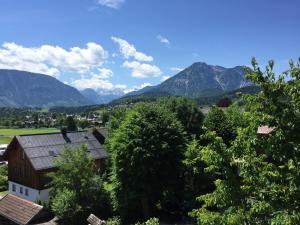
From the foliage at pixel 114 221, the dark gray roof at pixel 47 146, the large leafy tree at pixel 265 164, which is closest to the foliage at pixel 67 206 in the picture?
the foliage at pixel 114 221

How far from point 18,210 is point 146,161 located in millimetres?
18478

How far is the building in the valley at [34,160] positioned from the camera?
1815 inches

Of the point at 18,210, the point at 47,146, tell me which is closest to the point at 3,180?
the point at 47,146

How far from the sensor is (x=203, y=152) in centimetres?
1245

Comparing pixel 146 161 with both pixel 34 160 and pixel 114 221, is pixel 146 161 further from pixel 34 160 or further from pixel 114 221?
pixel 34 160

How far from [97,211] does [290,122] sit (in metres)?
30.2

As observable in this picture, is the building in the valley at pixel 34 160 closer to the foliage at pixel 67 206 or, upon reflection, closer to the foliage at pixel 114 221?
the foliage at pixel 67 206

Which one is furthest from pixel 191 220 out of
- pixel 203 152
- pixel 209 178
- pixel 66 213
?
pixel 203 152

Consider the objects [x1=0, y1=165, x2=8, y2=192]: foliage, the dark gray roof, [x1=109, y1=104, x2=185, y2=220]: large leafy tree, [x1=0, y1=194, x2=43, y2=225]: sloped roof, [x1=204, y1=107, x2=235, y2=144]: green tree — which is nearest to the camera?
[x1=109, y1=104, x2=185, y2=220]: large leafy tree

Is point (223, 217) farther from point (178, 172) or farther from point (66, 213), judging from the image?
point (66, 213)

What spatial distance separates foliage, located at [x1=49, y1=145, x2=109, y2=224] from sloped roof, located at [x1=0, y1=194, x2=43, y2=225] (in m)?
3.25

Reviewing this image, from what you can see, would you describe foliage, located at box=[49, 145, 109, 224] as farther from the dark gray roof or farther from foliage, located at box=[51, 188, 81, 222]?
the dark gray roof

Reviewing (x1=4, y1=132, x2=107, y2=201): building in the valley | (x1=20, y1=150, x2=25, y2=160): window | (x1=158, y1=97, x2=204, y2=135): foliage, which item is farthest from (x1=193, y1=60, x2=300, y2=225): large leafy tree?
(x1=158, y1=97, x2=204, y2=135): foliage

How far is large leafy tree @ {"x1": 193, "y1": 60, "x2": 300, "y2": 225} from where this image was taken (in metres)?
10.4
